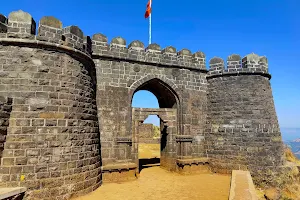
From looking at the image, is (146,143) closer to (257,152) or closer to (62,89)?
(257,152)

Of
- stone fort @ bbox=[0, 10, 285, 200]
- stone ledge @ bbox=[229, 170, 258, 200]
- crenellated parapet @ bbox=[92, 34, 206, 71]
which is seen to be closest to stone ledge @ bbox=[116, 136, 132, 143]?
stone fort @ bbox=[0, 10, 285, 200]

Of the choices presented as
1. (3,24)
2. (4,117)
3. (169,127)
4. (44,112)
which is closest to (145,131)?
(169,127)

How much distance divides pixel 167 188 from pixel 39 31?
21.7 ft

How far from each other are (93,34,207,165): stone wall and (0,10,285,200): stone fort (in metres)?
0.04

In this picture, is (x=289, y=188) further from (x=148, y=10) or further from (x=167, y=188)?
(x=148, y=10)

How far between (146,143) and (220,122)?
44.3 ft

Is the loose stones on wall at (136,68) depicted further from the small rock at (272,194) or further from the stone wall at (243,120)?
the small rock at (272,194)

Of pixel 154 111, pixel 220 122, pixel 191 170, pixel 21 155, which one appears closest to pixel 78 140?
pixel 21 155

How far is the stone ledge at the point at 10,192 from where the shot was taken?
543cm

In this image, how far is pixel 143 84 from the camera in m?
10.3

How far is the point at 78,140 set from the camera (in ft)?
24.0

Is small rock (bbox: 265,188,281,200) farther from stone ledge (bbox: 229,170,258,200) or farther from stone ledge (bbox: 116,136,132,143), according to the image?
stone ledge (bbox: 116,136,132,143)

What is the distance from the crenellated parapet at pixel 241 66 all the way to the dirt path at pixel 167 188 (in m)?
4.82

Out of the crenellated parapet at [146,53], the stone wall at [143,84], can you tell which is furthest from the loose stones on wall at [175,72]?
the crenellated parapet at [146,53]
